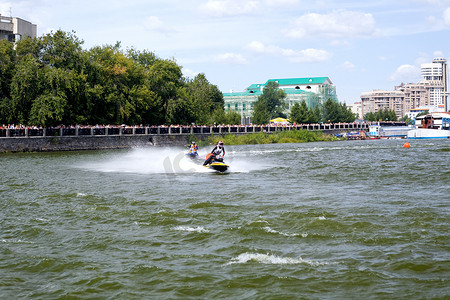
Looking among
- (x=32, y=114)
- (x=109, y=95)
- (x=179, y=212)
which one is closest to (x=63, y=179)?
(x=179, y=212)

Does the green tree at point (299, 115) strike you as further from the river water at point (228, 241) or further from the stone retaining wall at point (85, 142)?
the river water at point (228, 241)

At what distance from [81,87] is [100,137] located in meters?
6.86

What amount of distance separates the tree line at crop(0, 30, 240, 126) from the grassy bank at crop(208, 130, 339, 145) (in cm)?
825

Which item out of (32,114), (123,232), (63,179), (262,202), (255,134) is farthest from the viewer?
(255,134)

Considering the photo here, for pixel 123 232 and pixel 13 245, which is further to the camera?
pixel 123 232

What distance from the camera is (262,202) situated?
64.6 feet

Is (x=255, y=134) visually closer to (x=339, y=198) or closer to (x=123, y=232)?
(x=339, y=198)

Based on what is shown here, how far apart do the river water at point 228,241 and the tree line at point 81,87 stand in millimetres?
40565

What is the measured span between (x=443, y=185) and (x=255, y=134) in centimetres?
6632

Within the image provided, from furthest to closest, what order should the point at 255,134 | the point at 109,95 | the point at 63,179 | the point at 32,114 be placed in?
the point at 255,134, the point at 109,95, the point at 32,114, the point at 63,179

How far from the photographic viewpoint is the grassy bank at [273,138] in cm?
8544

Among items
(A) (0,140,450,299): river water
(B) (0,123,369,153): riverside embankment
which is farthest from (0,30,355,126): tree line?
(A) (0,140,450,299): river water

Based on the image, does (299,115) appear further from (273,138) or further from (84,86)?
(84,86)

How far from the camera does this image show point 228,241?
13.5 m
